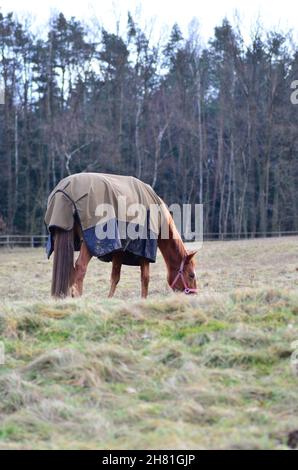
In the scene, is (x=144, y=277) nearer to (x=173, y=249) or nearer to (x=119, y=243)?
(x=173, y=249)

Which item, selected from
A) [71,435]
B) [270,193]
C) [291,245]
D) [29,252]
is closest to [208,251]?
[291,245]

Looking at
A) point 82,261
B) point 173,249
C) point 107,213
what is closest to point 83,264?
point 82,261

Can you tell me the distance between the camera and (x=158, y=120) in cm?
4144

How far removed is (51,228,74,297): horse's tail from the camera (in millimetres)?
8977

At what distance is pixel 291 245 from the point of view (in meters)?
25.6

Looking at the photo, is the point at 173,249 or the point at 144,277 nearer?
the point at 144,277

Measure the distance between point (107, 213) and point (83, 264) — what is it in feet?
2.67

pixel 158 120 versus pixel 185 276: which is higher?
pixel 158 120

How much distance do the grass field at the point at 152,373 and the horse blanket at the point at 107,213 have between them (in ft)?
7.67

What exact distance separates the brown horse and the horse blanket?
0.58ft
